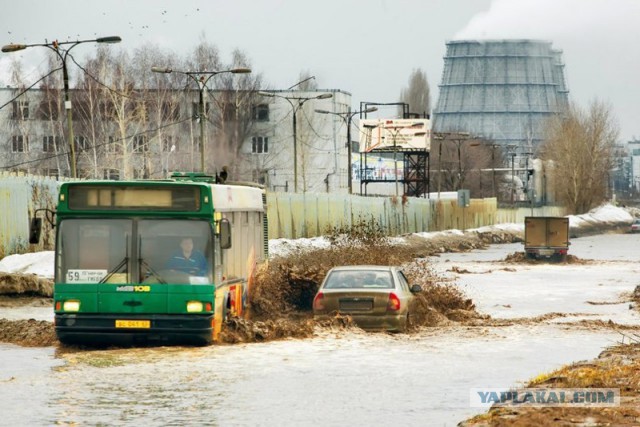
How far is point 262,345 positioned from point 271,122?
95.0 meters

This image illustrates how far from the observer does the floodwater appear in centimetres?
1494

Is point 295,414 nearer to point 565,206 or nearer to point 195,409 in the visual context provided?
point 195,409

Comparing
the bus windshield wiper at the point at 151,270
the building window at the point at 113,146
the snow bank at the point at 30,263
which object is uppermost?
the building window at the point at 113,146

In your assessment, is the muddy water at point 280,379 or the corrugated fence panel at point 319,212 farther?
the corrugated fence panel at point 319,212

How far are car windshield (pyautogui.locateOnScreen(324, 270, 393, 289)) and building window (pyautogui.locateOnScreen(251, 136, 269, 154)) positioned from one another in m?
91.7

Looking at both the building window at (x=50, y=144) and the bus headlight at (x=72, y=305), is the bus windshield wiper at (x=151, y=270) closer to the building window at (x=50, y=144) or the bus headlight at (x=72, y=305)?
the bus headlight at (x=72, y=305)

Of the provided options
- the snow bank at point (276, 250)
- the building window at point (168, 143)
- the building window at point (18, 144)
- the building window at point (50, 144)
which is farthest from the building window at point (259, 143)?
the building window at point (18, 144)

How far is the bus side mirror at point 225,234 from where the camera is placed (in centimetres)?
2119

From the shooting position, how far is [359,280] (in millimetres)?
24844

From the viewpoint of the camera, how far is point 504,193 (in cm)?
17062

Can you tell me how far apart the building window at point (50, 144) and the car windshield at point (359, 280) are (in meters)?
80.2

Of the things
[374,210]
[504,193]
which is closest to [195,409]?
[374,210]

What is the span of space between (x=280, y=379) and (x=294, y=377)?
317 millimetres

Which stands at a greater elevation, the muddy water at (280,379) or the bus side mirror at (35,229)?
the bus side mirror at (35,229)
